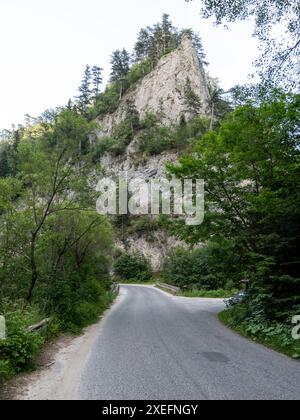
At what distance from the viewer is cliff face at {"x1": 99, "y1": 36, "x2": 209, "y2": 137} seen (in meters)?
76.2

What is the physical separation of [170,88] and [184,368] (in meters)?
76.8

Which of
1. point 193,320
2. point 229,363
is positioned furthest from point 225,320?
point 229,363

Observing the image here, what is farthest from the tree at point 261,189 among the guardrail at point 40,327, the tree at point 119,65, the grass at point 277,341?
the tree at point 119,65

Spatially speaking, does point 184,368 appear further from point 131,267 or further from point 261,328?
point 131,267

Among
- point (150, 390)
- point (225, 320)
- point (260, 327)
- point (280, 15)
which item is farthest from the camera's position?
point (225, 320)

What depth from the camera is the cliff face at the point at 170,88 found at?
7619 cm

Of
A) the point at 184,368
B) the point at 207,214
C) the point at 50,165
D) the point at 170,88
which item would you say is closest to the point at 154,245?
the point at 170,88

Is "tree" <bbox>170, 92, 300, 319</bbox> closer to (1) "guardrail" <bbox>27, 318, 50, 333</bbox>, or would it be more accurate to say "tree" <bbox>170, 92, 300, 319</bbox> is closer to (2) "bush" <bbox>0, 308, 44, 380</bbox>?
(1) "guardrail" <bbox>27, 318, 50, 333</bbox>

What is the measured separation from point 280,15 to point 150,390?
794cm

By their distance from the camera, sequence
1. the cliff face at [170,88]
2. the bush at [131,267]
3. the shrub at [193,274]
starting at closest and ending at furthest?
the shrub at [193,274] < the bush at [131,267] < the cliff face at [170,88]

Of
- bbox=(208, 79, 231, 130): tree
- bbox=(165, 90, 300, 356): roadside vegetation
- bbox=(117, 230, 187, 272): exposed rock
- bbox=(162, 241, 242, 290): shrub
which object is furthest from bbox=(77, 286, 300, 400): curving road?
bbox=(208, 79, 231, 130): tree

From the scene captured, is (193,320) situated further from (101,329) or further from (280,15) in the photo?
(280,15)

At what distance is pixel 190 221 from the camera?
1725 cm

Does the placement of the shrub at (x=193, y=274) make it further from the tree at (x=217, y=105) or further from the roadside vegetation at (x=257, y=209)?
Answer: the tree at (x=217, y=105)
